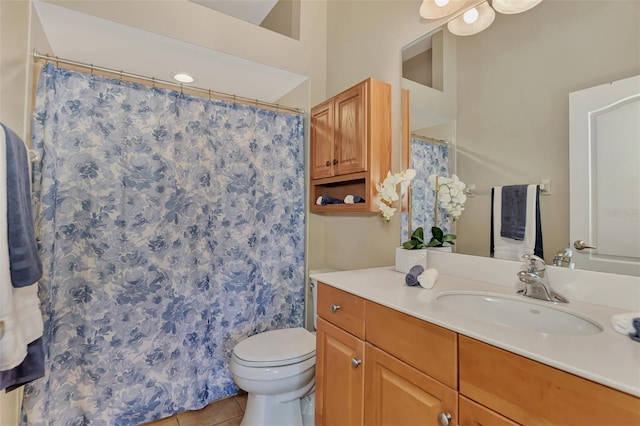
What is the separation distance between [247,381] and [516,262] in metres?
1.32

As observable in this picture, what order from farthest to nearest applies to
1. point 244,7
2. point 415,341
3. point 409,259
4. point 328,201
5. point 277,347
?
point 244,7
point 328,201
point 277,347
point 409,259
point 415,341

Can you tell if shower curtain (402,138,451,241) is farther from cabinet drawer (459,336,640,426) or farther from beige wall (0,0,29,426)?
beige wall (0,0,29,426)

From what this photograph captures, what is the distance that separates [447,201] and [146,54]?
201 cm

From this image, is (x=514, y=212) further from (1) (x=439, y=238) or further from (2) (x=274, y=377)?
(2) (x=274, y=377)

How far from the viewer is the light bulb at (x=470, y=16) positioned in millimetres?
1244

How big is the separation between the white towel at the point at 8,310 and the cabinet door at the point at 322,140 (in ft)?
4.77

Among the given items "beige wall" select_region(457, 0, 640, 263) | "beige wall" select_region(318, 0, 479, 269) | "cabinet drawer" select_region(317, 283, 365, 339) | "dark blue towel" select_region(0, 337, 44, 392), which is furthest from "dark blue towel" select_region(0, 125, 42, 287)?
"beige wall" select_region(457, 0, 640, 263)

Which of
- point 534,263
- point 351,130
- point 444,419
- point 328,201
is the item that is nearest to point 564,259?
point 534,263

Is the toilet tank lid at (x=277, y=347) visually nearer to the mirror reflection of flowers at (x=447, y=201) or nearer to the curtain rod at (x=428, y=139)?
the mirror reflection of flowers at (x=447, y=201)

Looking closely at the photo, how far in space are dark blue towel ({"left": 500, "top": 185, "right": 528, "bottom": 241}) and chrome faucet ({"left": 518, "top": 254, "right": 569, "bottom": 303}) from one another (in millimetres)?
127

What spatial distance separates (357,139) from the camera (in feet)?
5.40

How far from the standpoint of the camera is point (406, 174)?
1.40 meters

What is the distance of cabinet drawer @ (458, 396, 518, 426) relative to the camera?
0.64 metres

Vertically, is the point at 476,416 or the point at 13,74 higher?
the point at 13,74
